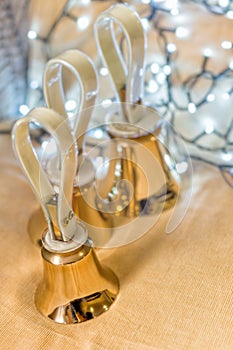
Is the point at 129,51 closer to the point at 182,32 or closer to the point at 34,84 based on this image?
the point at 182,32

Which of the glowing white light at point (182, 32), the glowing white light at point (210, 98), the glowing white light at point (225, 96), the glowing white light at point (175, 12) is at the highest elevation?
the glowing white light at point (175, 12)

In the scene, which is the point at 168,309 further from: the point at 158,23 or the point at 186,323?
the point at 158,23

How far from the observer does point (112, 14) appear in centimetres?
58

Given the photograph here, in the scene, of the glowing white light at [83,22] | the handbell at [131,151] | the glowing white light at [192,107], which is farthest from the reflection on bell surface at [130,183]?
the glowing white light at [83,22]

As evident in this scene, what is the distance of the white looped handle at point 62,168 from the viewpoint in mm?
448

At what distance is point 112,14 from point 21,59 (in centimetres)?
29

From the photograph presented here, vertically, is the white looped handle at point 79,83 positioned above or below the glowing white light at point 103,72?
above

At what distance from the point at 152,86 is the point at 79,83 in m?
0.23

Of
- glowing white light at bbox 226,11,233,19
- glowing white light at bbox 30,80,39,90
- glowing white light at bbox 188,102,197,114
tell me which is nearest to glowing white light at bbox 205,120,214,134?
glowing white light at bbox 188,102,197,114

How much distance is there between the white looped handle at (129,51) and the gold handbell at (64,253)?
0.54ft

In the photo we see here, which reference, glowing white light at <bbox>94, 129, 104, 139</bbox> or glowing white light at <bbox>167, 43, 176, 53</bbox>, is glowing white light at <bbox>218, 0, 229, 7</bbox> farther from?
glowing white light at <bbox>94, 129, 104, 139</bbox>

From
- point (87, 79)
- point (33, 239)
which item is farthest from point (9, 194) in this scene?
point (87, 79)

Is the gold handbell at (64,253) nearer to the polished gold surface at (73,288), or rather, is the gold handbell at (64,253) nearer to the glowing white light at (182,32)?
the polished gold surface at (73,288)

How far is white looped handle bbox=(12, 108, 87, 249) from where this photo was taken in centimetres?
45
